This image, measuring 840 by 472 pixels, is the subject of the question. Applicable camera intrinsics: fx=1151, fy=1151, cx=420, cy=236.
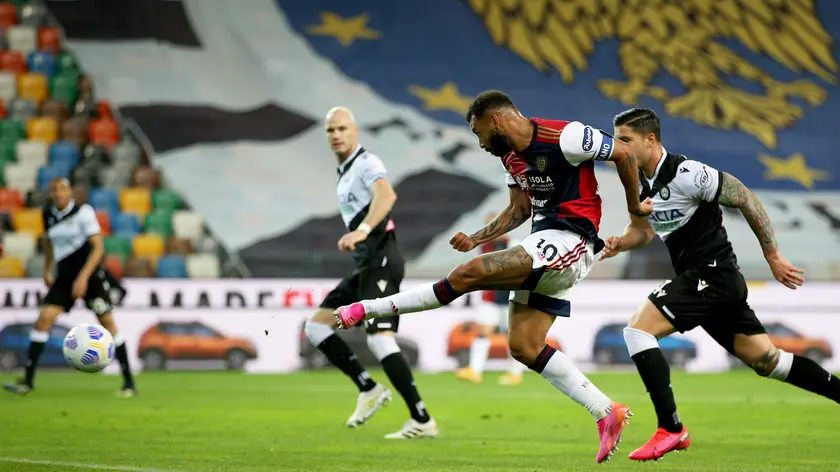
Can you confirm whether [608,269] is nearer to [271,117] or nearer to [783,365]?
[271,117]

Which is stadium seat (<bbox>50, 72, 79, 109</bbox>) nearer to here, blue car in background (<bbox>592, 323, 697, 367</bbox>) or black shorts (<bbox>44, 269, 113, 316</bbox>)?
black shorts (<bbox>44, 269, 113, 316</bbox>)

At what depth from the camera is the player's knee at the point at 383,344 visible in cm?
875

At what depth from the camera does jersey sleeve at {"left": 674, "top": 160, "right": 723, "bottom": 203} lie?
7.02m

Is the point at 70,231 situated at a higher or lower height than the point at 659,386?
lower

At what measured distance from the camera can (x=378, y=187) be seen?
8773 millimetres

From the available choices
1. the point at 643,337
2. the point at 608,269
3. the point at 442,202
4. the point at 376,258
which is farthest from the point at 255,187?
the point at 643,337

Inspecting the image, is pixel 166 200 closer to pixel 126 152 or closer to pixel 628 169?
pixel 126 152

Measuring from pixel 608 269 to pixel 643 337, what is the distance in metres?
14.1

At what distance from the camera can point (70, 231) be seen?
42.6 feet

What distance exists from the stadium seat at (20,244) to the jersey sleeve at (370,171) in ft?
42.8

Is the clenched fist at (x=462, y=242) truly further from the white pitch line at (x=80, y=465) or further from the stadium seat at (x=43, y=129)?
the stadium seat at (x=43, y=129)

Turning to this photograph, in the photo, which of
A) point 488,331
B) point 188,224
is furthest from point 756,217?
point 188,224

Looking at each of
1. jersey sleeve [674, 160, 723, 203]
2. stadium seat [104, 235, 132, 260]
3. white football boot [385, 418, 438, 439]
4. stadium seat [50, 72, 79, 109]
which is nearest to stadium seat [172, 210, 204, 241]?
stadium seat [104, 235, 132, 260]

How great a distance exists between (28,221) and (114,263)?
6.22 feet
